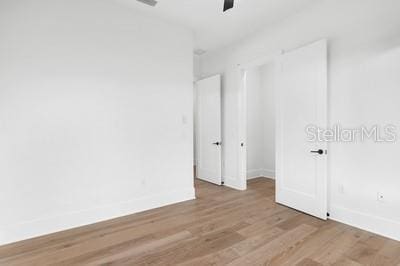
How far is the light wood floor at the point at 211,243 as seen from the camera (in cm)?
204

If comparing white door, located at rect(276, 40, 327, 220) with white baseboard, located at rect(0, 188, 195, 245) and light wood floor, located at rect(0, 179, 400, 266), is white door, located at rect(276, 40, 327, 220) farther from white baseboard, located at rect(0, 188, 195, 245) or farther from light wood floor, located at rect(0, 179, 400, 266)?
white baseboard, located at rect(0, 188, 195, 245)

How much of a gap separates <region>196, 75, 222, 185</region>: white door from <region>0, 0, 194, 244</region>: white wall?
3.45 ft

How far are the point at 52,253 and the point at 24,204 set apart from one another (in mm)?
717

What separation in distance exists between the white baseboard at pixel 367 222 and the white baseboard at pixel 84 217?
2188 millimetres

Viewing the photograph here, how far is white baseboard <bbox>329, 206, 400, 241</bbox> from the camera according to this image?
2.37 metres

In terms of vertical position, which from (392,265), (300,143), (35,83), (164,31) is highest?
(164,31)

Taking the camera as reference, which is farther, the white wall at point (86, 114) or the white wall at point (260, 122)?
the white wall at point (260, 122)

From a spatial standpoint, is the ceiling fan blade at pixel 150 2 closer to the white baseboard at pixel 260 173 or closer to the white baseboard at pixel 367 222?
the white baseboard at pixel 367 222

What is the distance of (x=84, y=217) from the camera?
2.81 m

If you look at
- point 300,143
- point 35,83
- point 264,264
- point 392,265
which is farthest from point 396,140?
point 35,83

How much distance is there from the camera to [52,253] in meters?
2.18

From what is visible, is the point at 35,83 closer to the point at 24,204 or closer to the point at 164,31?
the point at 24,204

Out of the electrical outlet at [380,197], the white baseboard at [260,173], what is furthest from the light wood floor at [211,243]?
the white baseboard at [260,173]

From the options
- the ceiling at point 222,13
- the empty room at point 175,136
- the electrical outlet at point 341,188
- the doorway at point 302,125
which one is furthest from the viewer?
the ceiling at point 222,13
